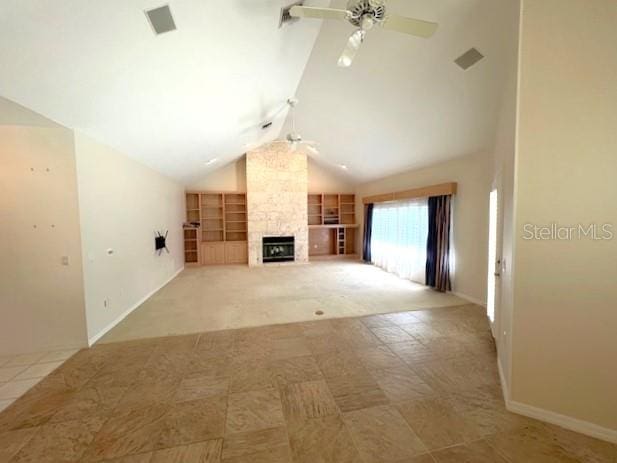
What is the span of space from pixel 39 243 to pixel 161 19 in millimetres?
2739

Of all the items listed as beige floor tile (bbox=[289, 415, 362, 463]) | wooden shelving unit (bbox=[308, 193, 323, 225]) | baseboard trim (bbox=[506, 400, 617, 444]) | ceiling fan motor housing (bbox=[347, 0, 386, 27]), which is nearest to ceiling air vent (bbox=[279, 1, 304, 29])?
ceiling fan motor housing (bbox=[347, 0, 386, 27])

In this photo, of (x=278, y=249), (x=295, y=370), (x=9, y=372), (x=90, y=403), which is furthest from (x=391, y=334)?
(x=278, y=249)

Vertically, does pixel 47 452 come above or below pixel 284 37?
below

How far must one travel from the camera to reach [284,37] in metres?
3.13

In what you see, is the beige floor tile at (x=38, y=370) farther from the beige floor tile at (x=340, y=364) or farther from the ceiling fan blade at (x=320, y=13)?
the ceiling fan blade at (x=320, y=13)

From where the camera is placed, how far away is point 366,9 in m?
1.93

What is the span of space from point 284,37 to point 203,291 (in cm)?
460

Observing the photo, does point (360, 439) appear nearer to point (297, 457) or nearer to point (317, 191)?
point (297, 457)

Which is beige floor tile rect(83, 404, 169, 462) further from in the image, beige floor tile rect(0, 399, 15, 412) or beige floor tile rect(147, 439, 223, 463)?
beige floor tile rect(0, 399, 15, 412)

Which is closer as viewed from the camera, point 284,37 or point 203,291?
point 284,37

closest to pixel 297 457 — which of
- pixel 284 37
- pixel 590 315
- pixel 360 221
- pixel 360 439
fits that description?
pixel 360 439

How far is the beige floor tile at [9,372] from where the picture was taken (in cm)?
247

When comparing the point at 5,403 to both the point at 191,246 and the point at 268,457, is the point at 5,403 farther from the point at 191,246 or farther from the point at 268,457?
the point at 191,246

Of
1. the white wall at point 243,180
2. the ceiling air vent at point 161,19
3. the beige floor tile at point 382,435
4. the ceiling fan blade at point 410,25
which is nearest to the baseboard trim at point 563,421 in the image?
the beige floor tile at point 382,435
